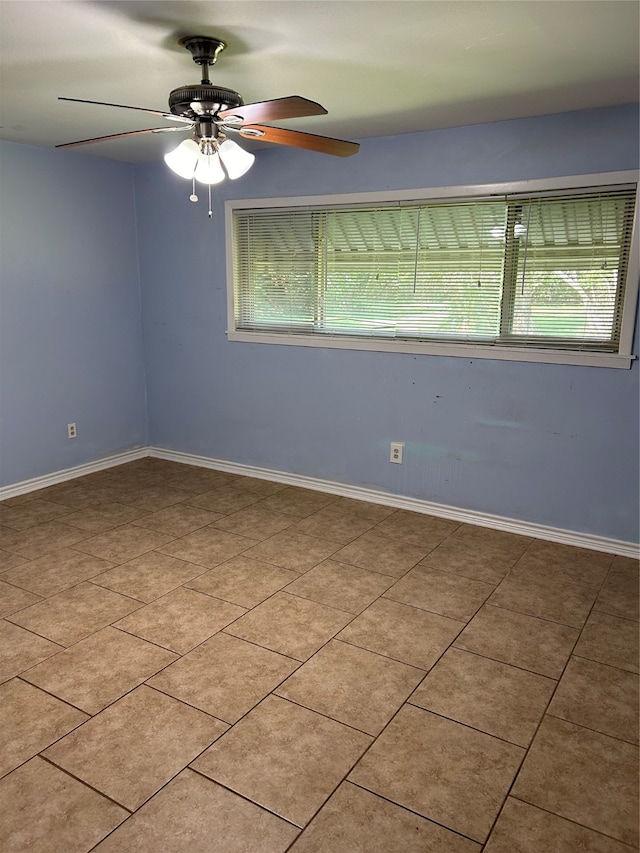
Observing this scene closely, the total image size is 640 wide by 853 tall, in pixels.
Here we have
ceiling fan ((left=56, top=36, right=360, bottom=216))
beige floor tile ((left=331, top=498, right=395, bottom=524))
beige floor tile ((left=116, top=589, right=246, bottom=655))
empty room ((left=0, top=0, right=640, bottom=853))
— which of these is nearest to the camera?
empty room ((left=0, top=0, right=640, bottom=853))

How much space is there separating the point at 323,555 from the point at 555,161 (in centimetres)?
235

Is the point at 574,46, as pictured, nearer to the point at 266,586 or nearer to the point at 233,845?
the point at 266,586

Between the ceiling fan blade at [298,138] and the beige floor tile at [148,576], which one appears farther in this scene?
the beige floor tile at [148,576]

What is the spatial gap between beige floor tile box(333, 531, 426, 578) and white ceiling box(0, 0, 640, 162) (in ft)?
7.30

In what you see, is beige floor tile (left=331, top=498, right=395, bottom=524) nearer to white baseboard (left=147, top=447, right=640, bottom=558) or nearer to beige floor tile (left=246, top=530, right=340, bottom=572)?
white baseboard (left=147, top=447, right=640, bottom=558)

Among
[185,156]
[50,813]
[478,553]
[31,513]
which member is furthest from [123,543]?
[185,156]

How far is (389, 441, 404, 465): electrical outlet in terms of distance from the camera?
392 cm

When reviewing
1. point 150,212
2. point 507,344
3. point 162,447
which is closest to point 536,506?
point 507,344

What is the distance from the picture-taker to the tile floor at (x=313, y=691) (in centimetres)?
167

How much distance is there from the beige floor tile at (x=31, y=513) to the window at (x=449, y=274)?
65.5 inches

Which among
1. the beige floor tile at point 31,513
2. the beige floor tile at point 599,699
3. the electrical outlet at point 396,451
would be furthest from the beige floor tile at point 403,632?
the beige floor tile at point 31,513

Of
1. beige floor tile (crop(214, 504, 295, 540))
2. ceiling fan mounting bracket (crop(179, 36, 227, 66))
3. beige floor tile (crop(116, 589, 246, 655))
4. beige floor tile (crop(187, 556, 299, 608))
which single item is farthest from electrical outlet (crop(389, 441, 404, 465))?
ceiling fan mounting bracket (crop(179, 36, 227, 66))

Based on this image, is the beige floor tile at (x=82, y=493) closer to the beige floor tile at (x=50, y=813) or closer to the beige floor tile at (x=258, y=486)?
the beige floor tile at (x=258, y=486)

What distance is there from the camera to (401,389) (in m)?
3.85
